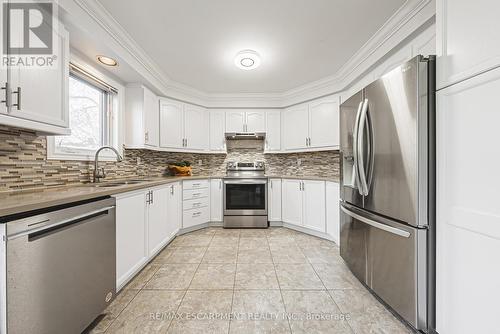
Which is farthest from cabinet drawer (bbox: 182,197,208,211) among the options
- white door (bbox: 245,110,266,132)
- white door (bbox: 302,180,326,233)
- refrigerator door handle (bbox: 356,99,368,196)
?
refrigerator door handle (bbox: 356,99,368,196)

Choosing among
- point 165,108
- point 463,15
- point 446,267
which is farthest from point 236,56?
point 446,267

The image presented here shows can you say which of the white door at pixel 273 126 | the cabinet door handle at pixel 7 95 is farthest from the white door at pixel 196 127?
the cabinet door handle at pixel 7 95

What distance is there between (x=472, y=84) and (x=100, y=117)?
10.7 ft

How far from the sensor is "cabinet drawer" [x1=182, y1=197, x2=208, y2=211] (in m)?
3.16

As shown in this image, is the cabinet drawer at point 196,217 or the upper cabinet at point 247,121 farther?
the upper cabinet at point 247,121

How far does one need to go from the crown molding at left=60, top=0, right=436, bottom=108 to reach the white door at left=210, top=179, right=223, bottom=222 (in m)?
1.47

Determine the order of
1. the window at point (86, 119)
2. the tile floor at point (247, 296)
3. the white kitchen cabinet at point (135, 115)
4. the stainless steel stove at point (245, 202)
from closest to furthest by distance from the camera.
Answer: the tile floor at point (247, 296)
the window at point (86, 119)
the white kitchen cabinet at point (135, 115)
the stainless steel stove at point (245, 202)

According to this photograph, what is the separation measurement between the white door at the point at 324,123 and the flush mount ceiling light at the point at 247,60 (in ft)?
4.34

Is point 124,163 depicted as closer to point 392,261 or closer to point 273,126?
point 273,126

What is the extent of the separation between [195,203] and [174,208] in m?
0.49

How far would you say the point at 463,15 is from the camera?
1.02 meters

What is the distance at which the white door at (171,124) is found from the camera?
3.19 meters

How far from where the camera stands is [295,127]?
3.58 m

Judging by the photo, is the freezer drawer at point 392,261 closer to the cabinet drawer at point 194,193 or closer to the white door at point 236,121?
the cabinet drawer at point 194,193
